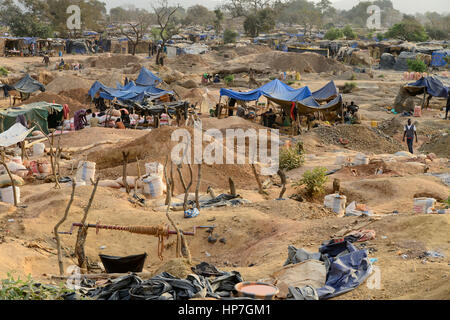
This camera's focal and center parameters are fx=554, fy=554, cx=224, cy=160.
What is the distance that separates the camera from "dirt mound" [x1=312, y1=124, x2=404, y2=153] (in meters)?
16.6

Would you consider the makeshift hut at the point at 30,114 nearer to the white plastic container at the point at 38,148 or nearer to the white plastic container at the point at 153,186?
the white plastic container at the point at 38,148

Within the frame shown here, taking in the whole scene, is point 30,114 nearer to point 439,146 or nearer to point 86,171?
point 86,171

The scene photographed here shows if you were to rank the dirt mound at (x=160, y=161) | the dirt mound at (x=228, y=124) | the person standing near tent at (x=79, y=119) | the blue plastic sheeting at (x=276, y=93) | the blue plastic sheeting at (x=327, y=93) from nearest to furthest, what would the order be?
the dirt mound at (x=160, y=161) → the dirt mound at (x=228, y=124) → the person standing near tent at (x=79, y=119) → the blue plastic sheeting at (x=276, y=93) → the blue plastic sheeting at (x=327, y=93)

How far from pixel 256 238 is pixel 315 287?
A: 2.62 meters

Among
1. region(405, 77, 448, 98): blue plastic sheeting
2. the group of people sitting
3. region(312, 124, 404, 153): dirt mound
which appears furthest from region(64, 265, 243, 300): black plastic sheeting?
region(405, 77, 448, 98): blue plastic sheeting

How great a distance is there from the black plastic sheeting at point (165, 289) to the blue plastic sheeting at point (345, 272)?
3.03 ft

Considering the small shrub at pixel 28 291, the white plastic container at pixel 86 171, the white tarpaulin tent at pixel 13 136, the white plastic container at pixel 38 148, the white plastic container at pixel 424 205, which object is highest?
the white tarpaulin tent at pixel 13 136

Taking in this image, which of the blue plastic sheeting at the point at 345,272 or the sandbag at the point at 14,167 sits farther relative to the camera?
the sandbag at the point at 14,167

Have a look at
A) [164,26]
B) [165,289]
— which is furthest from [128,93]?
[164,26]

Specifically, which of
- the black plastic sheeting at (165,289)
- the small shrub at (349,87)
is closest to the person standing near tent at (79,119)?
the black plastic sheeting at (165,289)

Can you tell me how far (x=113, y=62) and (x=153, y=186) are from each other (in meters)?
28.8

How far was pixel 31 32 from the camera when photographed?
1813 inches

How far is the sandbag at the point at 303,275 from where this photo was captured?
18.6 ft

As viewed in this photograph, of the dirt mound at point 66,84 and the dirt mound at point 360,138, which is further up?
the dirt mound at point 66,84
